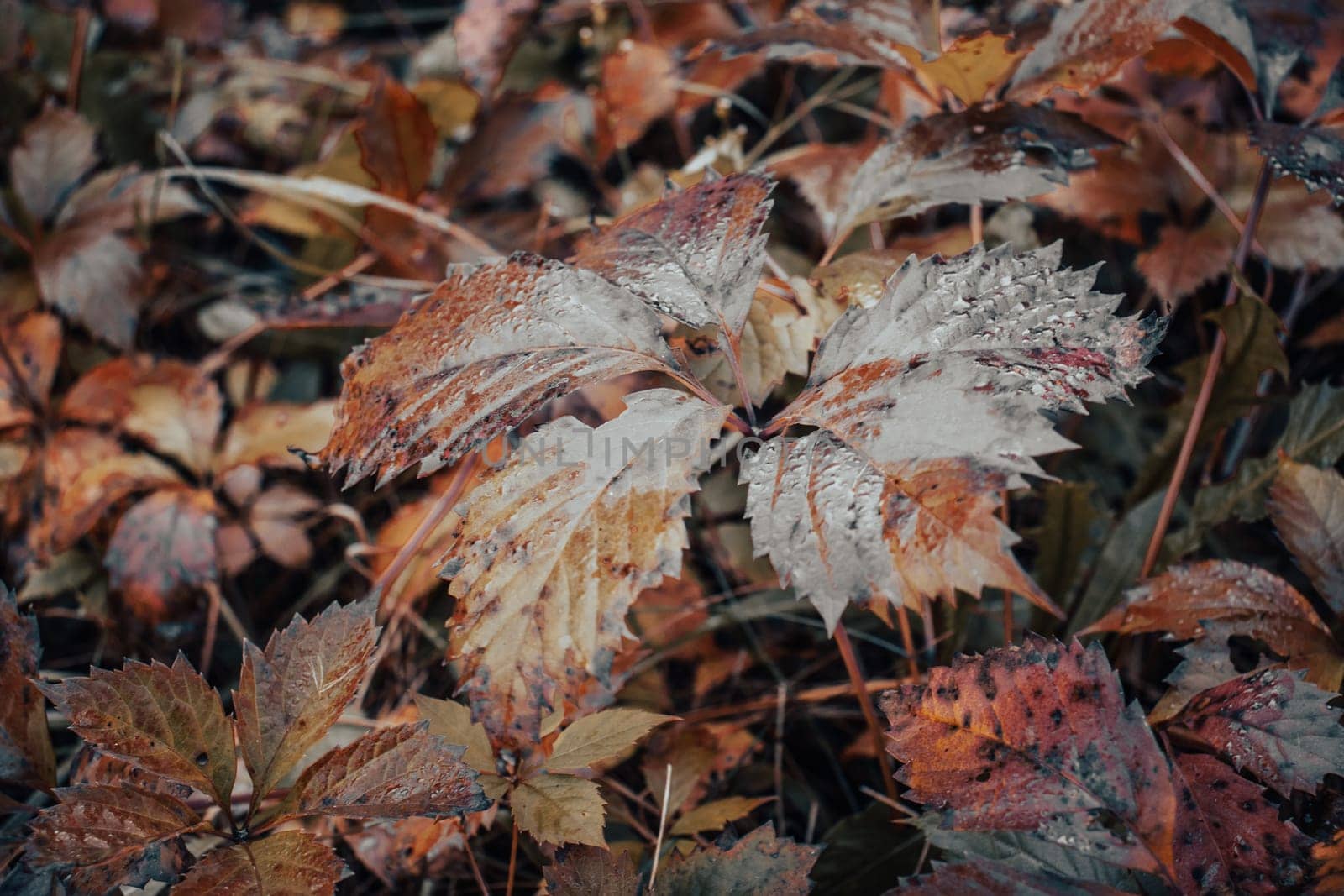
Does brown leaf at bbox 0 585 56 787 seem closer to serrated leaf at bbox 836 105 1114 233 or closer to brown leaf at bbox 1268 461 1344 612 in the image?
serrated leaf at bbox 836 105 1114 233

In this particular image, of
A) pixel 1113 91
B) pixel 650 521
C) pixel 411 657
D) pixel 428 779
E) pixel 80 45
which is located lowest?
pixel 411 657

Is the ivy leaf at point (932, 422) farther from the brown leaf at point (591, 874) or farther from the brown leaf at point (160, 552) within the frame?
the brown leaf at point (160, 552)

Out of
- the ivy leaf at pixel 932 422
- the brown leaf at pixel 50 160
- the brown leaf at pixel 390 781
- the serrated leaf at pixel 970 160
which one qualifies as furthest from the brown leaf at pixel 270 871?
the brown leaf at pixel 50 160

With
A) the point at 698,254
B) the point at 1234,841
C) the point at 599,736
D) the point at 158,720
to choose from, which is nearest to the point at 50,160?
the point at 158,720

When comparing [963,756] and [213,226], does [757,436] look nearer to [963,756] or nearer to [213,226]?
[963,756]

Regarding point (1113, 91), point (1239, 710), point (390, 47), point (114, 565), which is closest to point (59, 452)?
point (114, 565)

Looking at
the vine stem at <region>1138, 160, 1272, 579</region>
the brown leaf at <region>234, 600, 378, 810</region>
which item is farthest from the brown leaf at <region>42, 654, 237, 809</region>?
the vine stem at <region>1138, 160, 1272, 579</region>

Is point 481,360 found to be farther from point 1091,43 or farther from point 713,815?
point 1091,43
